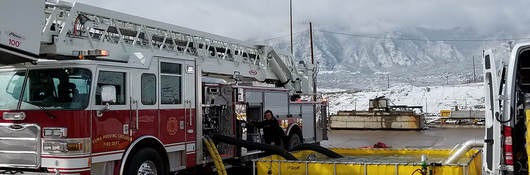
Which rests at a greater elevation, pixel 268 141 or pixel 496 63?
pixel 496 63

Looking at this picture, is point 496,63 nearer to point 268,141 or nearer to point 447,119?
point 268,141

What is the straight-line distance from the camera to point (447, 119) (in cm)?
3697

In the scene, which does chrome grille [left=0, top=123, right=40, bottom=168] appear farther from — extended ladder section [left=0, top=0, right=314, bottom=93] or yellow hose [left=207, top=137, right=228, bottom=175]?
yellow hose [left=207, top=137, right=228, bottom=175]

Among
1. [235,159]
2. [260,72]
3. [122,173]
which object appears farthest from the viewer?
[260,72]

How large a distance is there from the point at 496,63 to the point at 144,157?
498cm

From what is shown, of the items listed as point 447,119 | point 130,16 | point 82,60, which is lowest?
point 447,119

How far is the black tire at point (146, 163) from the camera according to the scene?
27.5 feet

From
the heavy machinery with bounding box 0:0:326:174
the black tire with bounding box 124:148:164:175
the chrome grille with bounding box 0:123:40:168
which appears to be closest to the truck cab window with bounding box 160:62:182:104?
the heavy machinery with bounding box 0:0:326:174

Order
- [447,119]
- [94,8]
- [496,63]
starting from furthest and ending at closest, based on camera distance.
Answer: [447,119], [94,8], [496,63]

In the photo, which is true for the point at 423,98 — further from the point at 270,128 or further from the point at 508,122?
the point at 508,122

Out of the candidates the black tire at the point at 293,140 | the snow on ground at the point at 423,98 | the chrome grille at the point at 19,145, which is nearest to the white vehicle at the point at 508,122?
the chrome grille at the point at 19,145

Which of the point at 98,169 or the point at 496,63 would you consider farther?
the point at 98,169

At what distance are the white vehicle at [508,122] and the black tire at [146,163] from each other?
4.68m

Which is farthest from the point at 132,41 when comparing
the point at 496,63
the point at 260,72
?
the point at 496,63
